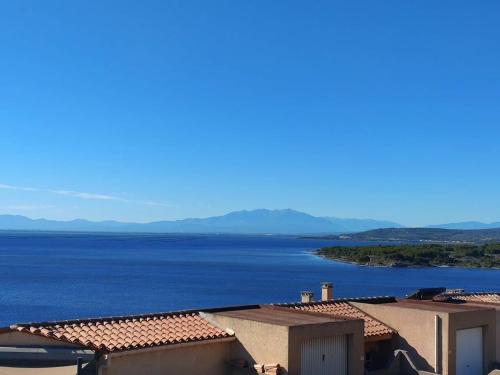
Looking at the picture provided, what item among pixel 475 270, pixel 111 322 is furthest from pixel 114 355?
pixel 475 270

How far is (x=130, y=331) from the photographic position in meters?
13.8

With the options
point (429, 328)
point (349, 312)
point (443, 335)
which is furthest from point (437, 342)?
point (349, 312)

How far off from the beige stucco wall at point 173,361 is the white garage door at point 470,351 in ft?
21.5

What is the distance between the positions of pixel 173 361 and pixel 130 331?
112cm

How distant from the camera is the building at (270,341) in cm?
1243

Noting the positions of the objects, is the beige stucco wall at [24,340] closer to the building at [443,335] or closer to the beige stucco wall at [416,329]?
the building at [443,335]

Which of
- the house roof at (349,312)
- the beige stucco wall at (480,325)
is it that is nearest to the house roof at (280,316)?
the house roof at (349,312)

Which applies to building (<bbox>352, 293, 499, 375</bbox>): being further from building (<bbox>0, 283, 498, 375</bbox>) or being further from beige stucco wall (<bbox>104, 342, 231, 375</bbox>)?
beige stucco wall (<bbox>104, 342, 231, 375</bbox>)

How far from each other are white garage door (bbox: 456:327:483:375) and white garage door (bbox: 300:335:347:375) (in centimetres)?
Result: 367

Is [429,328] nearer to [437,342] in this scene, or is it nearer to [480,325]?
[437,342]

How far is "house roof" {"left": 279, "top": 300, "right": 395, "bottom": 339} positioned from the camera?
17.3m

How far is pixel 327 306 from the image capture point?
18.6m

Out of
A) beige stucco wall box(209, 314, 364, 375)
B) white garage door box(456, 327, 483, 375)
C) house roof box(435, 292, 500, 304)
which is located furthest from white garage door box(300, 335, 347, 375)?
house roof box(435, 292, 500, 304)

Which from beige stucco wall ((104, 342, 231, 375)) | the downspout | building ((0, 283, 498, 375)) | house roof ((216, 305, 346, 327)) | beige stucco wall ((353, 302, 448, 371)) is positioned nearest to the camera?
building ((0, 283, 498, 375))
